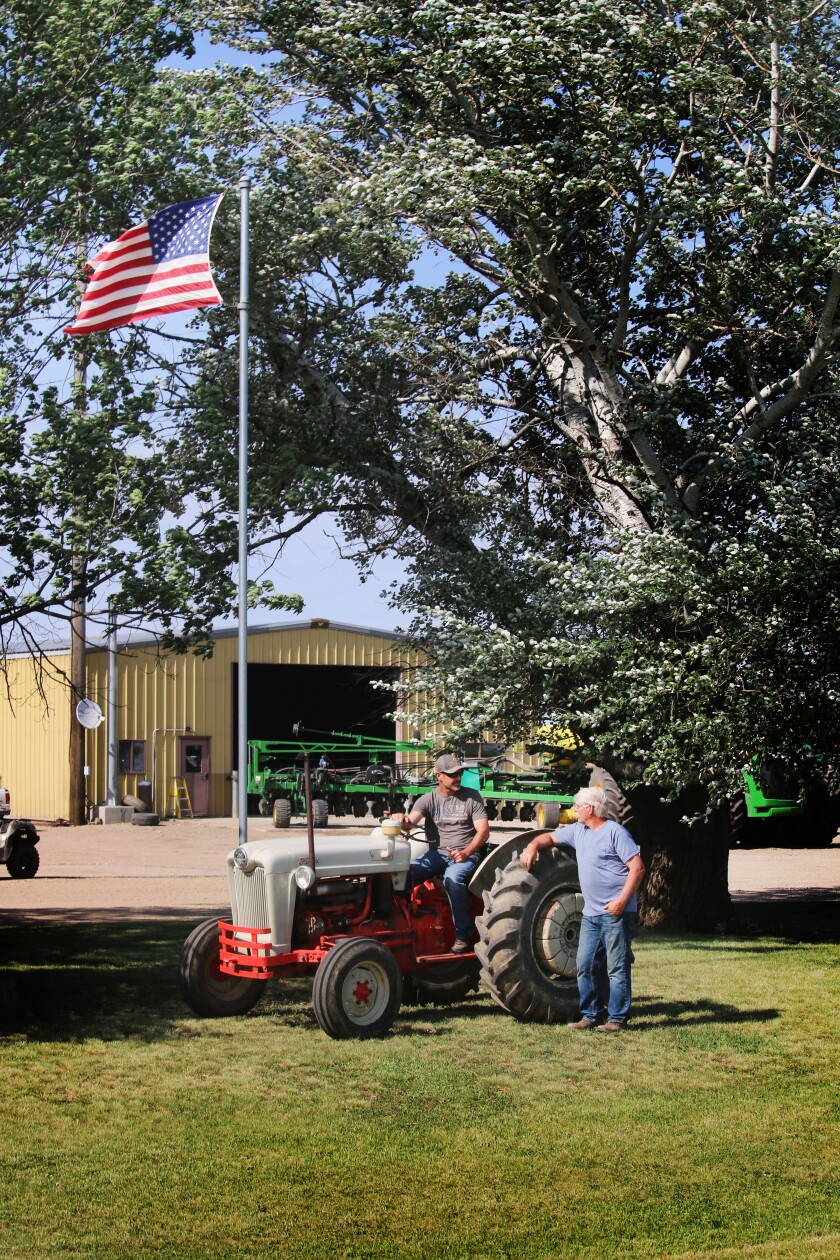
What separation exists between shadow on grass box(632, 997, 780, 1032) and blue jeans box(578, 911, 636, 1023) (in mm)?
250

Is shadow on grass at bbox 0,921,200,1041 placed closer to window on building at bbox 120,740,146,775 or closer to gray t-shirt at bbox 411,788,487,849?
gray t-shirt at bbox 411,788,487,849

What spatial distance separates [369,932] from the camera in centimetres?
937

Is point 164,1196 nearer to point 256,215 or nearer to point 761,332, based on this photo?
point 761,332

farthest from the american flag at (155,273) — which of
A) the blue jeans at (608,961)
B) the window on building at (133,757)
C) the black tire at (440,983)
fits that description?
the window on building at (133,757)

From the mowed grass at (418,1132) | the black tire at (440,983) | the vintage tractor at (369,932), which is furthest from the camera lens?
the black tire at (440,983)

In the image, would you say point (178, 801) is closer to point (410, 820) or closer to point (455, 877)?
point (410, 820)

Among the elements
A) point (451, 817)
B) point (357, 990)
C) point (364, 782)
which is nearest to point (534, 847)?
point (451, 817)

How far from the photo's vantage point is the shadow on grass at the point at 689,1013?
963 centimetres

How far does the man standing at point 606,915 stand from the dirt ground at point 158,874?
26.1 feet

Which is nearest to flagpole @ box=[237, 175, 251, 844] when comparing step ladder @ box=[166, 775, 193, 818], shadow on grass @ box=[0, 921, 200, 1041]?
shadow on grass @ box=[0, 921, 200, 1041]

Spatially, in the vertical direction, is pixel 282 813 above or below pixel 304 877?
below

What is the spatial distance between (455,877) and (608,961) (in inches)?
46.8

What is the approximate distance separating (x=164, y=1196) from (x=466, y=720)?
7.71 meters

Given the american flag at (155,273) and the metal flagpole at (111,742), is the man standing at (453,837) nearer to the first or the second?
the american flag at (155,273)
